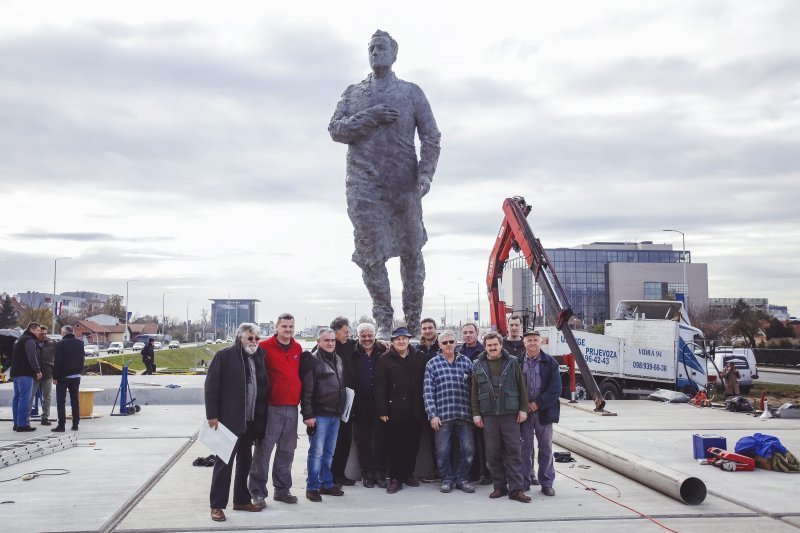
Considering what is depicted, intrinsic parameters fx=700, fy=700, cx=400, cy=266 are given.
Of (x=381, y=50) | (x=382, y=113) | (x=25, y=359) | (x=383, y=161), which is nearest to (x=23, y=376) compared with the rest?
(x=25, y=359)

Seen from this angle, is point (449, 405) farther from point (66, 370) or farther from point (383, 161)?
point (66, 370)

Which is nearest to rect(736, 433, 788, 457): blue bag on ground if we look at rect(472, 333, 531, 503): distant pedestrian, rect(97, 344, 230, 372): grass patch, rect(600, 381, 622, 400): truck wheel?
rect(472, 333, 531, 503): distant pedestrian

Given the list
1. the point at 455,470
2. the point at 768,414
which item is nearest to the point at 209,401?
the point at 455,470

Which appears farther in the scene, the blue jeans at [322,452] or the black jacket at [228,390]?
the blue jeans at [322,452]

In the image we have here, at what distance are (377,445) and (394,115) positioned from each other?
14.9 ft

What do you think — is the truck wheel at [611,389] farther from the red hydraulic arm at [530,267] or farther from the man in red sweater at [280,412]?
the man in red sweater at [280,412]

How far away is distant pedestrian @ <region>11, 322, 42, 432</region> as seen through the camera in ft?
34.0

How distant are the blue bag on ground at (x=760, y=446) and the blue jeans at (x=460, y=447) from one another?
11.3 ft

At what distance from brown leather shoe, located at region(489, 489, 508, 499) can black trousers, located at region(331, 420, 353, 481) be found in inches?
59.1

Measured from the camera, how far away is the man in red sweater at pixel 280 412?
6.06 m

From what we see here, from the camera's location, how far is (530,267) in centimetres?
1455

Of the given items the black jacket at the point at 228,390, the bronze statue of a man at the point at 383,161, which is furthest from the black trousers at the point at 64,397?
the black jacket at the point at 228,390

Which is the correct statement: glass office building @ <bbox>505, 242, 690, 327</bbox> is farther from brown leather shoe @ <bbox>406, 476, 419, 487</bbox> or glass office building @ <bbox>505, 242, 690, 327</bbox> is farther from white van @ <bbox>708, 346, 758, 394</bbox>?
brown leather shoe @ <bbox>406, 476, 419, 487</bbox>

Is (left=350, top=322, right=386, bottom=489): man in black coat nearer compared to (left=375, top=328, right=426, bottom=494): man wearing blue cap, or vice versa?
(left=375, top=328, right=426, bottom=494): man wearing blue cap
